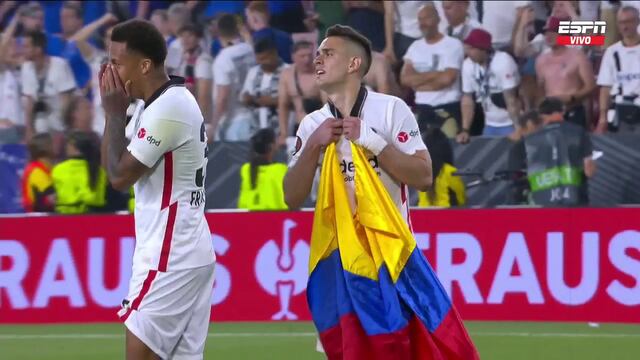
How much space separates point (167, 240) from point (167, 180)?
0.27 m

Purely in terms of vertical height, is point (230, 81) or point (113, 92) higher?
point (113, 92)

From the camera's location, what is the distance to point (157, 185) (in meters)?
5.78

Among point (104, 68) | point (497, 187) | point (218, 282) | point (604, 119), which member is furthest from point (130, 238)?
point (104, 68)

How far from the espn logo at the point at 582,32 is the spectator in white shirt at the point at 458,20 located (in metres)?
0.88

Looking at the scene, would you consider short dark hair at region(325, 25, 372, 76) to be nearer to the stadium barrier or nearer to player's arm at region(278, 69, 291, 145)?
the stadium barrier

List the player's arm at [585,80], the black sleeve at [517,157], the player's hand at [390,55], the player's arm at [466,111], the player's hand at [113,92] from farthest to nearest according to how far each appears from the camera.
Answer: the player's hand at [390,55]
the player's arm at [466,111]
the player's arm at [585,80]
the black sleeve at [517,157]
the player's hand at [113,92]

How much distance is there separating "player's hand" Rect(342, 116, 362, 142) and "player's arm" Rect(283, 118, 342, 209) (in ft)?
0.12

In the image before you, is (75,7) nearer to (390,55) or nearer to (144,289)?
(390,55)

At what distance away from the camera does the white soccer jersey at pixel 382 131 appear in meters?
6.32

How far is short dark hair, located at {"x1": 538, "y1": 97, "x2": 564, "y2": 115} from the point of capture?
43.9ft

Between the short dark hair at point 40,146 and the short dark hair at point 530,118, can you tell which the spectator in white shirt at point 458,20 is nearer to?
the short dark hair at point 530,118

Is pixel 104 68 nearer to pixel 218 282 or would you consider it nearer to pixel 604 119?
pixel 218 282

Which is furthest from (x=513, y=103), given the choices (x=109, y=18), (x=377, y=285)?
(x=377, y=285)

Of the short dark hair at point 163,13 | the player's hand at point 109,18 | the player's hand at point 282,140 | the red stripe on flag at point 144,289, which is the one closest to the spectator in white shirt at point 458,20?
the player's hand at point 282,140
